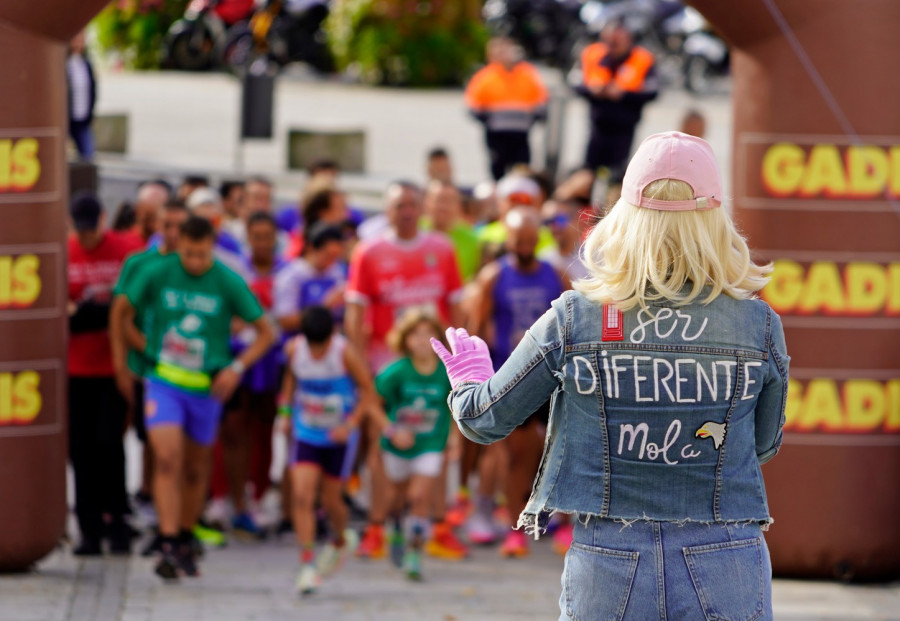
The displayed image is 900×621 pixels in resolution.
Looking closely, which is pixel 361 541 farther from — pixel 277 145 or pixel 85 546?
pixel 277 145

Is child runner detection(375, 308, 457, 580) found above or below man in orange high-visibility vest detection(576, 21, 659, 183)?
below

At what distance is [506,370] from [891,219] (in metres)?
4.29

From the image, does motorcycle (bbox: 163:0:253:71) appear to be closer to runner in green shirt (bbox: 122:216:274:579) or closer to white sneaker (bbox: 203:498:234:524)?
white sneaker (bbox: 203:498:234:524)

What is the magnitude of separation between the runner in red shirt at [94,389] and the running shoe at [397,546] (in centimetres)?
142

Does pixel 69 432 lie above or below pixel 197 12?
below

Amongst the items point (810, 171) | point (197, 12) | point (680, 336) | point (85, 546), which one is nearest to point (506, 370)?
point (680, 336)

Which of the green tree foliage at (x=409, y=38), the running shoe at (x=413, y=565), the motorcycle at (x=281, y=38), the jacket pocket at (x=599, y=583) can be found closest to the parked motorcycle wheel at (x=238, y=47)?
the motorcycle at (x=281, y=38)

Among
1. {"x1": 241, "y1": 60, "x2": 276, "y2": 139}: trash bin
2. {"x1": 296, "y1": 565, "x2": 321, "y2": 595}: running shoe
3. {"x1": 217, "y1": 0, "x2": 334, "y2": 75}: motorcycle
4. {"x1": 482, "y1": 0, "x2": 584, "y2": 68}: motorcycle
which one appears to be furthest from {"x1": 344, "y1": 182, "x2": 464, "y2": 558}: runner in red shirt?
{"x1": 482, "y1": 0, "x2": 584, "y2": 68}: motorcycle

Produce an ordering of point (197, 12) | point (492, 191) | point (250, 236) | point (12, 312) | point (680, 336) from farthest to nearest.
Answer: point (197, 12)
point (492, 191)
point (250, 236)
point (12, 312)
point (680, 336)

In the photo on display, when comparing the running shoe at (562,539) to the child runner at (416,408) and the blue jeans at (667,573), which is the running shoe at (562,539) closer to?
the child runner at (416,408)

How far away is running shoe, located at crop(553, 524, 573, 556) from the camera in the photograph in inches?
329

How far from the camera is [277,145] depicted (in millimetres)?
20672

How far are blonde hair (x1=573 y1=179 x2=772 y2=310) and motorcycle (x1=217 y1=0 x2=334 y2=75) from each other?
16.9 meters

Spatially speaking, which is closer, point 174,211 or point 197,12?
point 174,211
